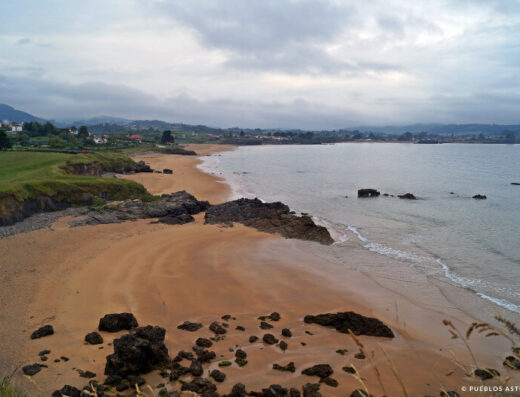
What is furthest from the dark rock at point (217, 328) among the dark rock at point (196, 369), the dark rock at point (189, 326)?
the dark rock at point (196, 369)

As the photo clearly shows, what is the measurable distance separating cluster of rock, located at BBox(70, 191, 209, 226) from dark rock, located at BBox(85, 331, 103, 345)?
13421 mm

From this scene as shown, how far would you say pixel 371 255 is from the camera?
18.5m

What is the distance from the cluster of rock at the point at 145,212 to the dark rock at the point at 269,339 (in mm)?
14783

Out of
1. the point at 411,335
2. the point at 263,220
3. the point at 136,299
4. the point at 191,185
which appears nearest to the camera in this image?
the point at 411,335

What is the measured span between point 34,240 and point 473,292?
19.9m

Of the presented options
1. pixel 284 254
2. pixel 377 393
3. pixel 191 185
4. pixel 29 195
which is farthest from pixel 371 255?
pixel 191 185

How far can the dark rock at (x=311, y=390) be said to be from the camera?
22.8 feet

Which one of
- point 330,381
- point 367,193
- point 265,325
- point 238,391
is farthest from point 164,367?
point 367,193

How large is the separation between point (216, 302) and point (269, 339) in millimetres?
3266

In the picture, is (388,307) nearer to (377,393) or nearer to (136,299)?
(377,393)

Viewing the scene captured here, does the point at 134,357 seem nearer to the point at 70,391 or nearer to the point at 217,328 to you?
the point at 70,391

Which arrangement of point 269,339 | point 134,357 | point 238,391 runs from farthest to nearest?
point 269,339, point 134,357, point 238,391

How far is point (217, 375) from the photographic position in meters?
7.52

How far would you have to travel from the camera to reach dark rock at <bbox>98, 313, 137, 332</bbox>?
939 centimetres
